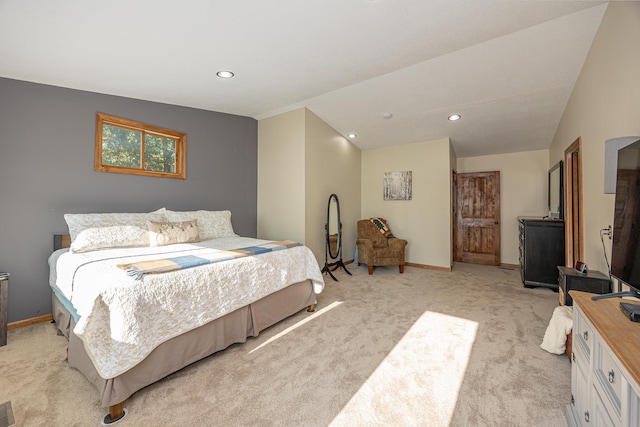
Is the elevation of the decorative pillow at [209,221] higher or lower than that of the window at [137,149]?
lower

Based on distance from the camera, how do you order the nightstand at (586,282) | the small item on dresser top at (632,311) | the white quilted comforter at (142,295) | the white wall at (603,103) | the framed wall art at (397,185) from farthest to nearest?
the framed wall art at (397,185) → the nightstand at (586,282) → the white wall at (603,103) → the white quilted comforter at (142,295) → the small item on dresser top at (632,311)

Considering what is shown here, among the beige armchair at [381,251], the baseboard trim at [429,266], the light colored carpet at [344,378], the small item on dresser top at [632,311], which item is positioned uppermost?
the small item on dresser top at [632,311]

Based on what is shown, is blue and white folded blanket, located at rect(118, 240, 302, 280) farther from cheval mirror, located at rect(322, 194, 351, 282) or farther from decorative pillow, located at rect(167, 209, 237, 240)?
cheval mirror, located at rect(322, 194, 351, 282)

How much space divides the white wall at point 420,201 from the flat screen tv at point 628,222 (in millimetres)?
3588

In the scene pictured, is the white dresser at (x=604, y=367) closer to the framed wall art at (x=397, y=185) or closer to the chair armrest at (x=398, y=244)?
the chair armrest at (x=398, y=244)

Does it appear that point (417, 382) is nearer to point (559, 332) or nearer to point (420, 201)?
point (559, 332)

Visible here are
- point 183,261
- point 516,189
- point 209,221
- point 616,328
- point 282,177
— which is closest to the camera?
point 616,328

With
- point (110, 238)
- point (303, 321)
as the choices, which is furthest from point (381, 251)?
point (110, 238)

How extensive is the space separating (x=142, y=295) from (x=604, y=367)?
217 centimetres

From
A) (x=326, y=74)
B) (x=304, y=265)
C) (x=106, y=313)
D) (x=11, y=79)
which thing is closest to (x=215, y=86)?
(x=326, y=74)

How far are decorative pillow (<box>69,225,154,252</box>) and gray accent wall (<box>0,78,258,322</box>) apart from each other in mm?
566

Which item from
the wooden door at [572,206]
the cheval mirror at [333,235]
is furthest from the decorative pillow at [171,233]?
the wooden door at [572,206]

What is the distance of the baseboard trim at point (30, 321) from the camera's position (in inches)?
96.5

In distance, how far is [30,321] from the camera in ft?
8.32
